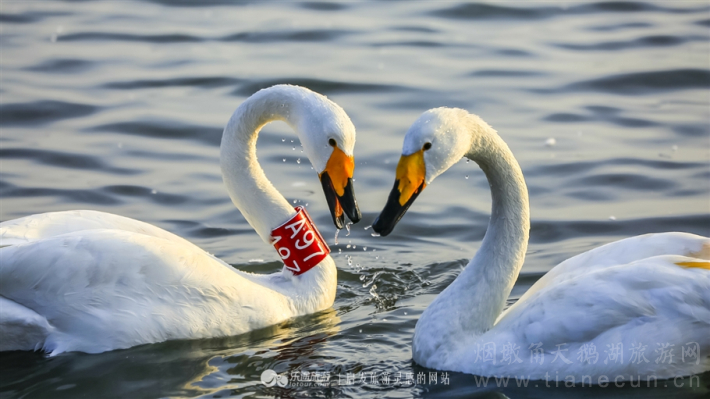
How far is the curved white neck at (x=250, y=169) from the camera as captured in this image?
656 centimetres

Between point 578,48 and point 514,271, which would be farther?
point 578,48

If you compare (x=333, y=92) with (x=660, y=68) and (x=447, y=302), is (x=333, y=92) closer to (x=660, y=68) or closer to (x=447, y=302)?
(x=660, y=68)

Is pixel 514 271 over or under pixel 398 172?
under

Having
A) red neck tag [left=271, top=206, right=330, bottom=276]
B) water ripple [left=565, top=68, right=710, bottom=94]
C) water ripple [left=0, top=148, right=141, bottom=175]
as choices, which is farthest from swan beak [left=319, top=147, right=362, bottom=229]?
water ripple [left=565, top=68, right=710, bottom=94]

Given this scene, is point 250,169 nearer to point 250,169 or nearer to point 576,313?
point 250,169

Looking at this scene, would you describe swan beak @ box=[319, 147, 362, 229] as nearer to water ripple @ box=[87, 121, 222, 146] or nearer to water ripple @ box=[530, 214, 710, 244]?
water ripple @ box=[530, 214, 710, 244]

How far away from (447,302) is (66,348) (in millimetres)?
2159

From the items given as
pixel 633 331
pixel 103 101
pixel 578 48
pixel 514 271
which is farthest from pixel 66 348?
pixel 578 48

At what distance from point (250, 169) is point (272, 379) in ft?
5.98

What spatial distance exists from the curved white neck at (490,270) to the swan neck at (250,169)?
163 centimetres

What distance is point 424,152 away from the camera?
497 centimetres

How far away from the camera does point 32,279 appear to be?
217 inches

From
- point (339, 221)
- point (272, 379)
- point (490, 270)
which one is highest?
point (339, 221)

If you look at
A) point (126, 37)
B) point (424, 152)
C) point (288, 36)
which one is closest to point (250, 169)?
point (424, 152)
